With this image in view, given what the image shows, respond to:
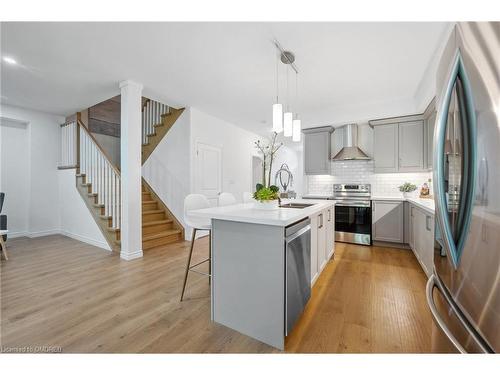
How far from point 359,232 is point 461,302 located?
11.9 ft

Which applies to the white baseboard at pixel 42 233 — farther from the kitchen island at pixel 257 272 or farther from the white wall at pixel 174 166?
the kitchen island at pixel 257 272

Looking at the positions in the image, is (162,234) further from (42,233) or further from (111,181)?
(42,233)

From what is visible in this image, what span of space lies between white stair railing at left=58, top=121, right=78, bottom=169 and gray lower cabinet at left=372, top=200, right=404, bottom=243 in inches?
234

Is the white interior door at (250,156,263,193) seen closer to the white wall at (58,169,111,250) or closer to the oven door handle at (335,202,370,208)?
the oven door handle at (335,202,370,208)

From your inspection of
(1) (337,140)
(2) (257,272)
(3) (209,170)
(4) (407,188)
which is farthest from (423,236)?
(3) (209,170)

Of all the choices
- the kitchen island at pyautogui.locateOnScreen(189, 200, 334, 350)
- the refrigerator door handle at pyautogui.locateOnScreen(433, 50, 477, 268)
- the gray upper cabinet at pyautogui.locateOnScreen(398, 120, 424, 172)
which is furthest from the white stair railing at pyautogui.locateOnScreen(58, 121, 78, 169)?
the gray upper cabinet at pyautogui.locateOnScreen(398, 120, 424, 172)

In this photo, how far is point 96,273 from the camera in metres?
2.83

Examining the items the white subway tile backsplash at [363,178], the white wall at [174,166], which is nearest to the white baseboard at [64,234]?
the white wall at [174,166]

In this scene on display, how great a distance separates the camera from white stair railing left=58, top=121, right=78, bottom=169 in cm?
470

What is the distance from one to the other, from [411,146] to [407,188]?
765mm

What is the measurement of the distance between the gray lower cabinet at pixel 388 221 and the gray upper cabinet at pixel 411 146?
0.75 m
